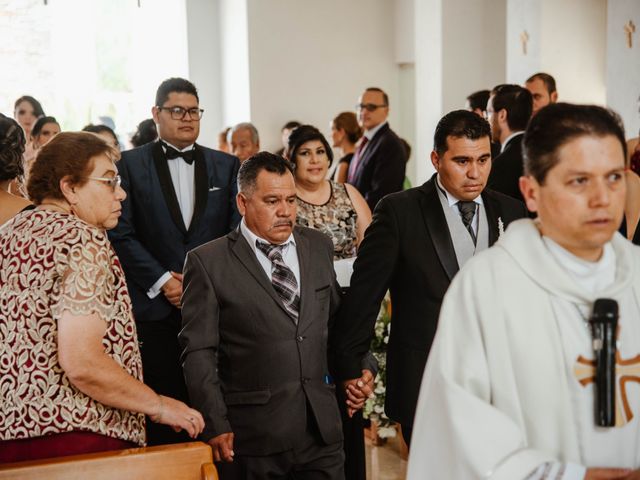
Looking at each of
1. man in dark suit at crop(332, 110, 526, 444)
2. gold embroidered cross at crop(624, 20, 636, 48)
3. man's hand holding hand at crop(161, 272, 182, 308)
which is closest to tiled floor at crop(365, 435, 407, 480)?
man's hand holding hand at crop(161, 272, 182, 308)

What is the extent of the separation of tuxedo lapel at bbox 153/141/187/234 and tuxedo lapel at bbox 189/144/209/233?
64 mm

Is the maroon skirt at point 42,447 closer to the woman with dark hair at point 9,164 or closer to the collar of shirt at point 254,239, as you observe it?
the collar of shirt at point 254,239

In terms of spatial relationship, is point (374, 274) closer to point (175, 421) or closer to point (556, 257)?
point (175, 421)

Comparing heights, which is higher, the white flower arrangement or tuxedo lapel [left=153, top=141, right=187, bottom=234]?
tuxedo lapel [left=153, top=141, right=187, bottom=234]

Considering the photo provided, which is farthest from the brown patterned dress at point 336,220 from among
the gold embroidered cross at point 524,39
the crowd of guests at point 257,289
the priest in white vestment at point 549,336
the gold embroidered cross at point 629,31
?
the gold embroidered cross at point 524,39

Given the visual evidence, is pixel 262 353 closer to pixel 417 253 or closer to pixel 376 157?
pixel 417 253

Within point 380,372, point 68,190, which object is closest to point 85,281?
point 68,190

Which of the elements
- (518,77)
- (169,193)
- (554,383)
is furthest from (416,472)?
(518,77)

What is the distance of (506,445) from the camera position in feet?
5.22

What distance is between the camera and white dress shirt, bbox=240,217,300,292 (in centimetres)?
289

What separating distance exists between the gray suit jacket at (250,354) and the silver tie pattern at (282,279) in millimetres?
31

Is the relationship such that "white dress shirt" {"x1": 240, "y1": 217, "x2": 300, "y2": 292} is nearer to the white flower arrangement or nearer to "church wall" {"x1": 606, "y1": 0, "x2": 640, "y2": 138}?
the white flower arrangement

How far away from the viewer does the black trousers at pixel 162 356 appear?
376 centimetres

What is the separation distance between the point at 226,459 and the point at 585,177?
1569 mm
